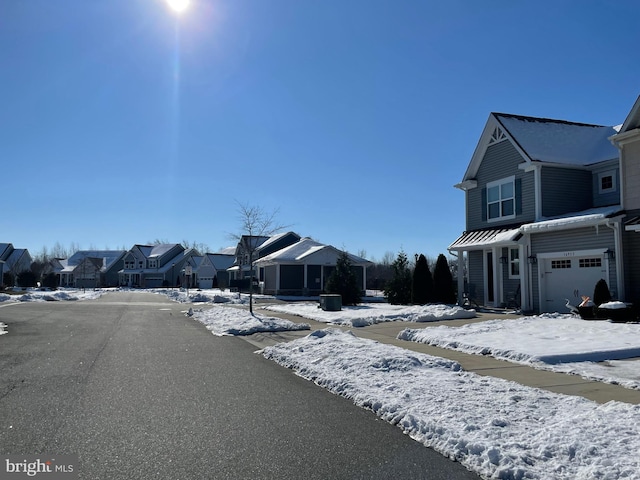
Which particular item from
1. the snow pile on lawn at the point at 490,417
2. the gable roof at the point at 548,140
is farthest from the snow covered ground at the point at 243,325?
the gable roof at the point at 548,140

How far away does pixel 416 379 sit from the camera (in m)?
7.97

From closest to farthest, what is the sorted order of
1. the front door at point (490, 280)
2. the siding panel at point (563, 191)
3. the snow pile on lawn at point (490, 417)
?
the snow pile on lawn at point (490, 417), the siding panel at point (563, 191), the front door at point (490, 280)

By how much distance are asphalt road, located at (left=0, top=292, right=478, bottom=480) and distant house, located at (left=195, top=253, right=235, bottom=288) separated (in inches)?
2434

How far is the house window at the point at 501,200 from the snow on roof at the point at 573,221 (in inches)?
106

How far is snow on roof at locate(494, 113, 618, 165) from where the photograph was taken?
21.4m

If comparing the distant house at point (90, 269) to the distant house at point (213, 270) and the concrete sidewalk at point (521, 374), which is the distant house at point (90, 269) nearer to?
the distant house at point (213, 270)

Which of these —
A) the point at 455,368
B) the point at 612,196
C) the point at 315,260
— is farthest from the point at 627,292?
the point at 315,260

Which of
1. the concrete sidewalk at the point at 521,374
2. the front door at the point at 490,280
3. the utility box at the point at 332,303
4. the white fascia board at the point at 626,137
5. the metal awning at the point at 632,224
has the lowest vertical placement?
the concrete sidewalk at the point at 521,374

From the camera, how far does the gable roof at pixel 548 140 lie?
21359 mm

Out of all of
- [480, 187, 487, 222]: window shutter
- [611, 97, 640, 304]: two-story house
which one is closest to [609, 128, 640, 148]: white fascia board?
[611, 97, 640, 304]: two-story house

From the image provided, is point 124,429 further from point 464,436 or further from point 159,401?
point 464,436

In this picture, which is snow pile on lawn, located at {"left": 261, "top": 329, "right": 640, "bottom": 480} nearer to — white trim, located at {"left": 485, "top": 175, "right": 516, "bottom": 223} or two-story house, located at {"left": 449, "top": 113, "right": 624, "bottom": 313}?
two-story house, located at {"left": 449, "top": 113, "right": 624, "bottom": 313}

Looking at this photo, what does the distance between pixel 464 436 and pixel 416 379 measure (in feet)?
8.93

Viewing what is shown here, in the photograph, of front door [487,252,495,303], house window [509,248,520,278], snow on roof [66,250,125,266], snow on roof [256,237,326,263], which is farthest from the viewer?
snow on roof [66,250,125,266]
